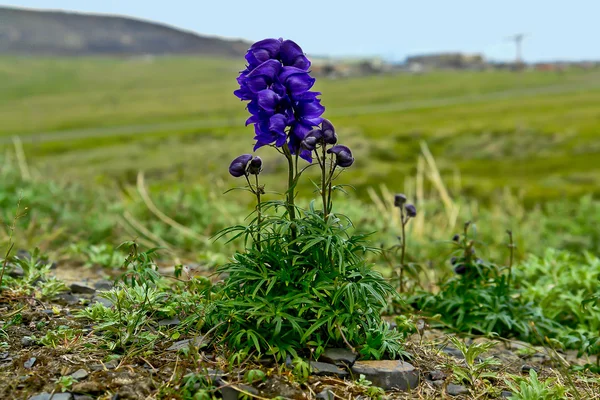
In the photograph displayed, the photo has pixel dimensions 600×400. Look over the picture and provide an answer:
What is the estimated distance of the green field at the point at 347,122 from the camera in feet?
92.9

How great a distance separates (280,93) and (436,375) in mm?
2176

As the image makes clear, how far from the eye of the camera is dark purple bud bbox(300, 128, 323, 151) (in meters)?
3.75

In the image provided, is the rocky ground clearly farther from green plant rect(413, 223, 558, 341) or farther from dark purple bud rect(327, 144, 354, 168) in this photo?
dark purple bud rect(327, 144, 354, 168)

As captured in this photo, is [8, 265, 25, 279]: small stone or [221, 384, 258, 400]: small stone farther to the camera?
[8, 265, 25, 279]: small stone

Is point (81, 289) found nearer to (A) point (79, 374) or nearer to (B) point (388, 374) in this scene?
(A) point (79, 374)

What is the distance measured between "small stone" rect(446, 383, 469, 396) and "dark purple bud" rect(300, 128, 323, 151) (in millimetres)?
1825

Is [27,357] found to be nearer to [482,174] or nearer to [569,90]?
[482,174]

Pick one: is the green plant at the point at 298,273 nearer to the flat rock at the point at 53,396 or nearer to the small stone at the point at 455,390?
the small stone at the point at 455,390

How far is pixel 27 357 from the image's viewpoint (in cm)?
388

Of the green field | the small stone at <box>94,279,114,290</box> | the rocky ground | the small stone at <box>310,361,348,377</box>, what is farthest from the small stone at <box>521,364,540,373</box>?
the green field

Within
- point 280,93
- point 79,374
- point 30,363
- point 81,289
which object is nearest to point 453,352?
point 280,93

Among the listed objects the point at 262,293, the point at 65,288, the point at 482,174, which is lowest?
the point at 482,174

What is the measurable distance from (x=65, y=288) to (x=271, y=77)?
9.47ft

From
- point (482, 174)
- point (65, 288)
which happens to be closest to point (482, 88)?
point (482, 174)
